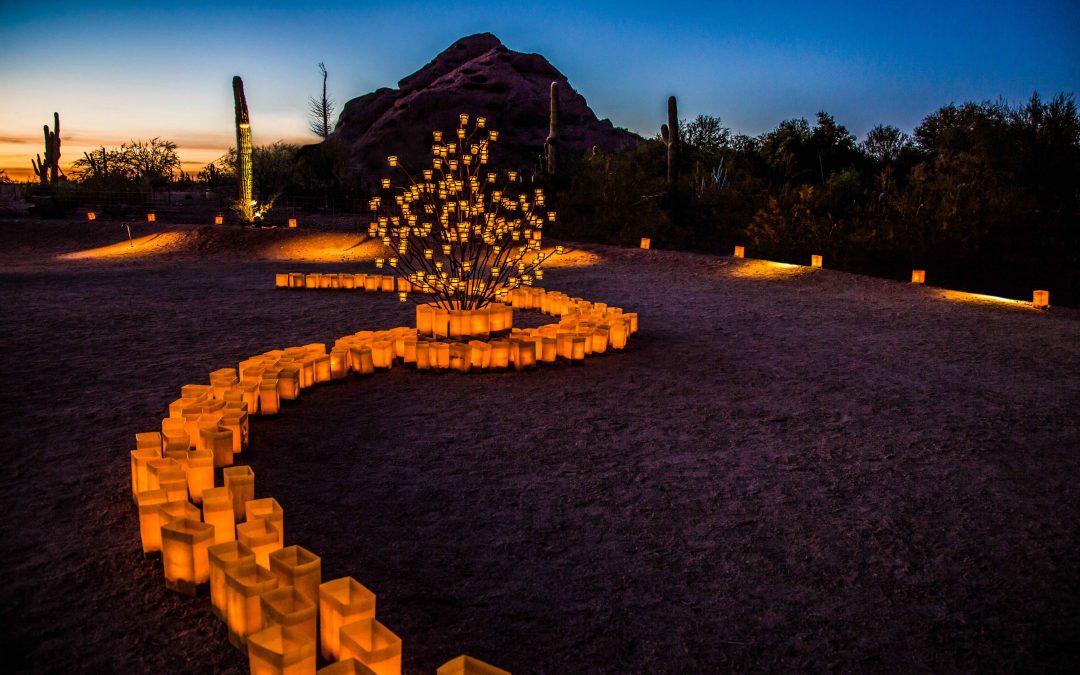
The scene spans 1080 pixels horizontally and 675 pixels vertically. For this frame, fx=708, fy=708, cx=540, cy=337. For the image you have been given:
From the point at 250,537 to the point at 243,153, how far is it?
47.2 ft

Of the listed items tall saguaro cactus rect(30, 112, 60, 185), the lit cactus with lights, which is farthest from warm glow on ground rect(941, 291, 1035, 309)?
tall saguaro cactus rect(30, 112, 60, 185)

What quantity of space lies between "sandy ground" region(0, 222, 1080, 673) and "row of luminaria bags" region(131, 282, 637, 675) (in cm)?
13

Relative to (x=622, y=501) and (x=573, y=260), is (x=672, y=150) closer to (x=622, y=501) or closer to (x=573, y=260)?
(x=573, y=260)

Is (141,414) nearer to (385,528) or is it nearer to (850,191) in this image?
(385,528)

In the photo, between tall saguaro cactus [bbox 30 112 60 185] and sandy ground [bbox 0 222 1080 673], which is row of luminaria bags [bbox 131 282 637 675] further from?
tall saguaro cactus [bbox 30 112 60 185]

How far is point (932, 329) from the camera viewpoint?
21.9ft

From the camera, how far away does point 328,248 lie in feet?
42.6

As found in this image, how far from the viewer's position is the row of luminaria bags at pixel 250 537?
175 centimetres

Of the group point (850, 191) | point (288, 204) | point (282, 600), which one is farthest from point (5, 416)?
point (850, 191)

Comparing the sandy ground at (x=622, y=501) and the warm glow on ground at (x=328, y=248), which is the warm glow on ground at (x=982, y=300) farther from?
the warm glow on ground at (x=328, y=248)

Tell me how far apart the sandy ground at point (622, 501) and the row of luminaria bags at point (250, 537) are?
0.13 meters

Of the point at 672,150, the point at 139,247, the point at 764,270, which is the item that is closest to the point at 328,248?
the point at 139,247

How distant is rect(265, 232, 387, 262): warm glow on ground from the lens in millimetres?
12422

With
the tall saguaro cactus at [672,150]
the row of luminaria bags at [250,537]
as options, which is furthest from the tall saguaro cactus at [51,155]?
the row of luminaria bags at [250,537]
